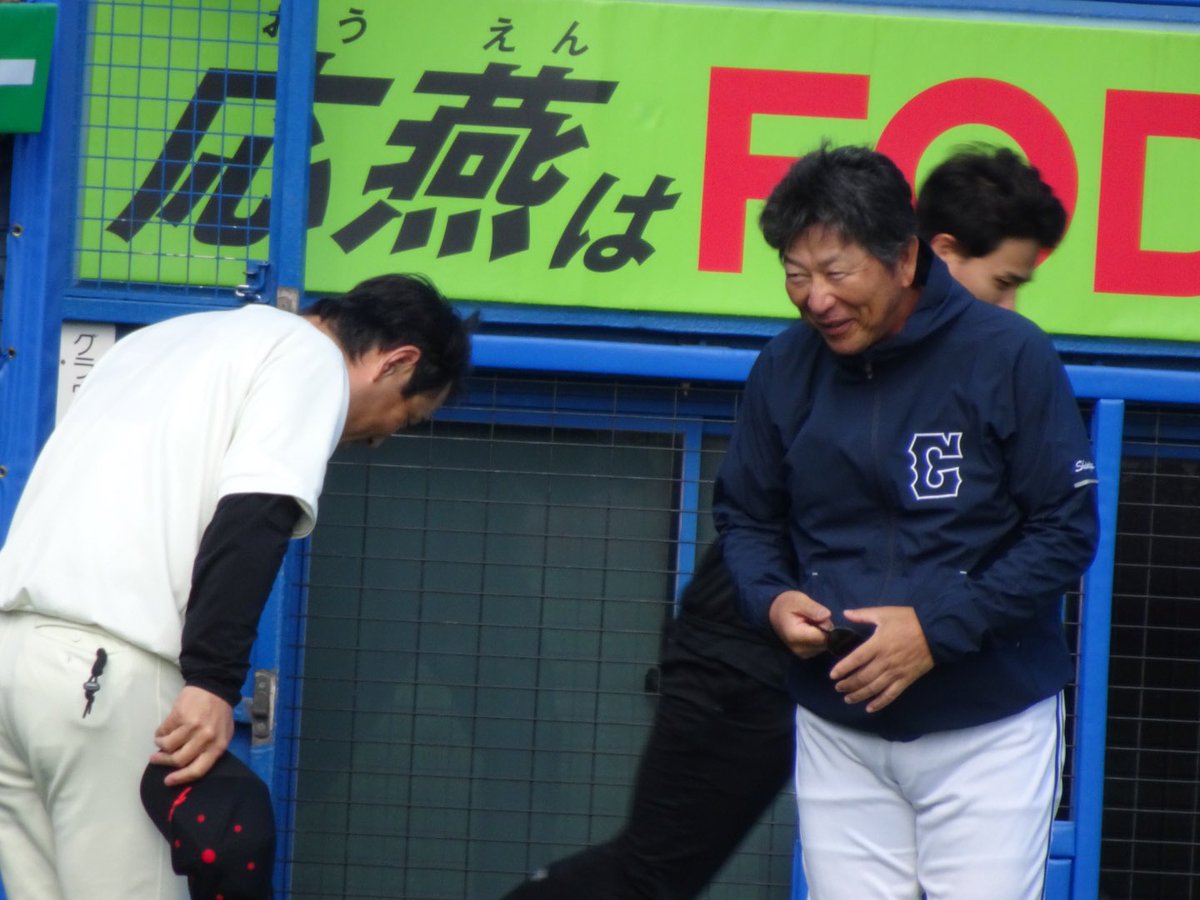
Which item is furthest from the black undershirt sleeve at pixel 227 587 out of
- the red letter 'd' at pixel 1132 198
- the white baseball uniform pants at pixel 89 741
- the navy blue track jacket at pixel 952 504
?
the red letter 'd' at pixel 1132 198

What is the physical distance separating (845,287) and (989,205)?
2.15 ft

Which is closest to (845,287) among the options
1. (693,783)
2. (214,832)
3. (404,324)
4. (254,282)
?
(404,324)

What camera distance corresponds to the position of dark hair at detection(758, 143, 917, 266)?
273cm

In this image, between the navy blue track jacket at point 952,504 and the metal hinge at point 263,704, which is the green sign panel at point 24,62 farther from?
the navy blue track jacket at point 952,504

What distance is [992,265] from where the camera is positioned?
3248 mm

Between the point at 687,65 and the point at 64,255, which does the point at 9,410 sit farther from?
the point at 687,65

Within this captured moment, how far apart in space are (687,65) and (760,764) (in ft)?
6.42

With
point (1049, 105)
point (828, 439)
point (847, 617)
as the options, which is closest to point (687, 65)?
point (1049, 105)

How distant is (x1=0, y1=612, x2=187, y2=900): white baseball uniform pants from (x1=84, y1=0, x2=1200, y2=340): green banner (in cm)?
177

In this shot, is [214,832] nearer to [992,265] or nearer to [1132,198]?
[992,265]

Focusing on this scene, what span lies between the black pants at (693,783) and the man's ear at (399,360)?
791 mm

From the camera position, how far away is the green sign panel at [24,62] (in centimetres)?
364

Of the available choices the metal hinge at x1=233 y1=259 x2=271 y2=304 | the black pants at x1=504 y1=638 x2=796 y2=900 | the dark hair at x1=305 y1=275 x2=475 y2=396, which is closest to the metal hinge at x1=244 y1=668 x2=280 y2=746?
the black pants at x1=504 y1=638 x2=796 y2=900

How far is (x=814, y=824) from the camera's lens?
291 centimetres
